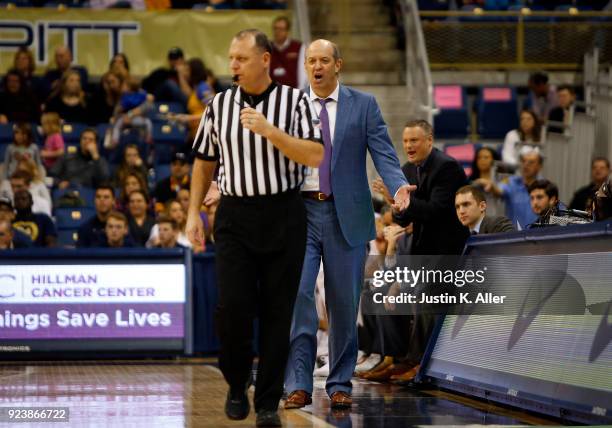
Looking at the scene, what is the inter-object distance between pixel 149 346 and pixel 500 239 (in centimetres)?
512

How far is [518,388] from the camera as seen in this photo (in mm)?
7137

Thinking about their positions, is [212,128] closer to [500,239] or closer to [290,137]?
[290,137]

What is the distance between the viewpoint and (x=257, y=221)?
20.0 feet

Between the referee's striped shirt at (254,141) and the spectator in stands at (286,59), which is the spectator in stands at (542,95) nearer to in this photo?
the spectator in stands at (286,59)

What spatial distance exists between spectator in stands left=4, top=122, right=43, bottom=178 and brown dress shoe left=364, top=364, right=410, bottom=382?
6.64 meters

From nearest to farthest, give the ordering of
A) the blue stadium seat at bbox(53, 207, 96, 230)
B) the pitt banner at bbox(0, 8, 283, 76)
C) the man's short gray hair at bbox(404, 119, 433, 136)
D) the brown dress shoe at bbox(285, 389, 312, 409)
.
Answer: the brown dress shoe at bbox(285, 389, 312, 409), the man's short gray hair at bbox(404, 119, 433, 136), the blue stadium seat at bbox(53, 207, 96, 230), the pitt banner at bbox(0, 8, 283, 76)

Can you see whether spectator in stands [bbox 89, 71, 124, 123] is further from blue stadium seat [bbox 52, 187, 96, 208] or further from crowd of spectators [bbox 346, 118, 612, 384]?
crowd of spectators [bbox 346, 118, 612, 384]

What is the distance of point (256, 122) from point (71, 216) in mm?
8952

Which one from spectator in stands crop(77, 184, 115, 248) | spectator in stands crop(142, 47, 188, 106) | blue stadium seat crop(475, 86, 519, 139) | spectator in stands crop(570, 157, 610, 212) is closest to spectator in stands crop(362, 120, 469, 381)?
spectator in stands crop(77, 184, 115, 248)

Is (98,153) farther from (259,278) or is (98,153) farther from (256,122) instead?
(256,122)

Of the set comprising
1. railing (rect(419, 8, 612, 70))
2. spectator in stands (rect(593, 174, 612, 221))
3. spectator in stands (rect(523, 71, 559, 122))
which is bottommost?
spectator in stands (rect(593, 174, 612, 221))

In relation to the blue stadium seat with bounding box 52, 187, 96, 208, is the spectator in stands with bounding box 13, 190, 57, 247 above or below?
below

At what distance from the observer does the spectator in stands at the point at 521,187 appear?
13.0m

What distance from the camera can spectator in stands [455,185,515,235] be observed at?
8.79m
